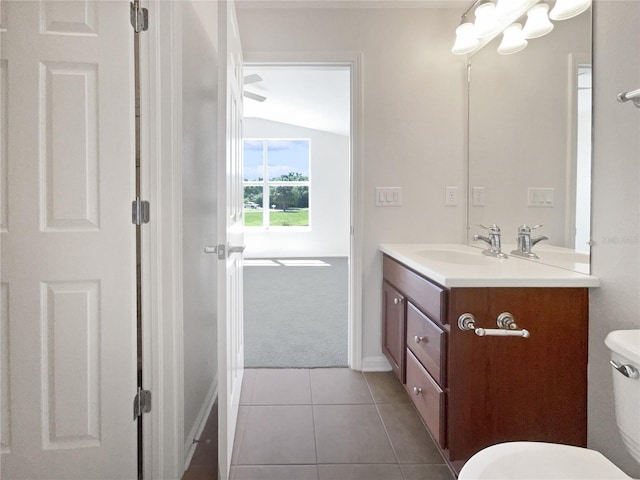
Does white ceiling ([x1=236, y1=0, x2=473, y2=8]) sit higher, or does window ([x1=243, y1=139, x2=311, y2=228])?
white ceiling ([x1=236, y1=0, x2=473, y2=8])

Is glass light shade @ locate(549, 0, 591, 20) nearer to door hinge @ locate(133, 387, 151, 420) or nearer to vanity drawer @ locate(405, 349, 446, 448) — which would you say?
vanity drawer @ locate(405, 349, 446, 448)

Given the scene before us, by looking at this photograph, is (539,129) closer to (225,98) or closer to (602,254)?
(602,254)

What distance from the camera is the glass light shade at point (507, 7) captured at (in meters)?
1.72

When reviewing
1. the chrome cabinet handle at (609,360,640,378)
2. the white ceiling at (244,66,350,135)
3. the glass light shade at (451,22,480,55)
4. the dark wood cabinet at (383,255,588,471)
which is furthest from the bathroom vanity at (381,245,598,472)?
the white ceiling at (244,66,350,135)

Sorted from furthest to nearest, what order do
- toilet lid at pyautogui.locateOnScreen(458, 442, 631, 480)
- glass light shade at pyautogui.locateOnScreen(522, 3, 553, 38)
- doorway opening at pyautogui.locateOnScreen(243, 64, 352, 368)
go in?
doorway opening at pyautogui.locateOnScreen(243, 64, 352, 368) → glass light shade at pyautogui.locateOnScreen(522, 3, 553, 38) → toilet lid at pyautogui.locateOnScreen(458, 442, 631, 480)

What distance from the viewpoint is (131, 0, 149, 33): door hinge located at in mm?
1288

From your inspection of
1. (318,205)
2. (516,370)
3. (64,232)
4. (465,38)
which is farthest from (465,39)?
(318,205)

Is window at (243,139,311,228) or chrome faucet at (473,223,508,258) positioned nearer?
chrome faucet at (473,223,508,258)

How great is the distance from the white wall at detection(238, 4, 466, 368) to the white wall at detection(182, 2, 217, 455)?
536mm

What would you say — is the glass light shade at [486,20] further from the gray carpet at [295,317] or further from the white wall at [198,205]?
the gray carpet at [295,317]

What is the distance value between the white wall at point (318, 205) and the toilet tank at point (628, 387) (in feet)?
21.0

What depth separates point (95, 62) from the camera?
1.26 m

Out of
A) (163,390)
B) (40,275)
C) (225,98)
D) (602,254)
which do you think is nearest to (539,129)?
(602,254)

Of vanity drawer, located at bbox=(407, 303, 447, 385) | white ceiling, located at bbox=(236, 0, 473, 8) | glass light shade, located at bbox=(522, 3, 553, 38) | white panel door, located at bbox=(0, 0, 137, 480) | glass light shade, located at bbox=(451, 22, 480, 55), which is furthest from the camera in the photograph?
white ceiling, located at bbox=(236, 0, 473, 8)
